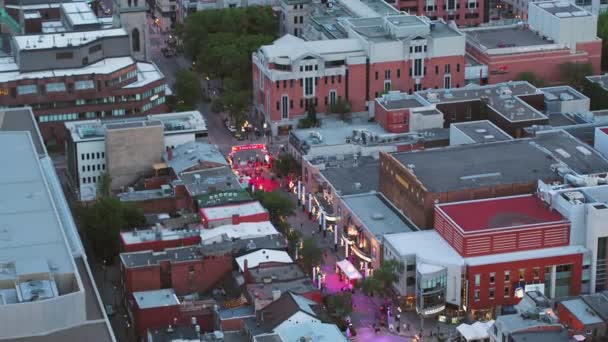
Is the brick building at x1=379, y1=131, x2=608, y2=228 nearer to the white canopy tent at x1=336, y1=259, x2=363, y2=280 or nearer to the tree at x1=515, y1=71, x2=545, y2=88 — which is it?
the white canopy tent at x1=336, y1=259, x2=363, y2=280

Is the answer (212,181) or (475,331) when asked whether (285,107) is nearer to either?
(212,181)

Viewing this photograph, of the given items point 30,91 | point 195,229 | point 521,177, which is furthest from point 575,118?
point 30,91

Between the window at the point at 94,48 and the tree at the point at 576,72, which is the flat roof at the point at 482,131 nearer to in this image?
the tree at the point at 576,72

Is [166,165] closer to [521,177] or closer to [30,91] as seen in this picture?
[30,91]

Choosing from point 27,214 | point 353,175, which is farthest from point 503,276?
point 27,214

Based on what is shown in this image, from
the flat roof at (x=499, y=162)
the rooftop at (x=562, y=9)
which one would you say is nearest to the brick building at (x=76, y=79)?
the flat roof at (x=499, y=162)
